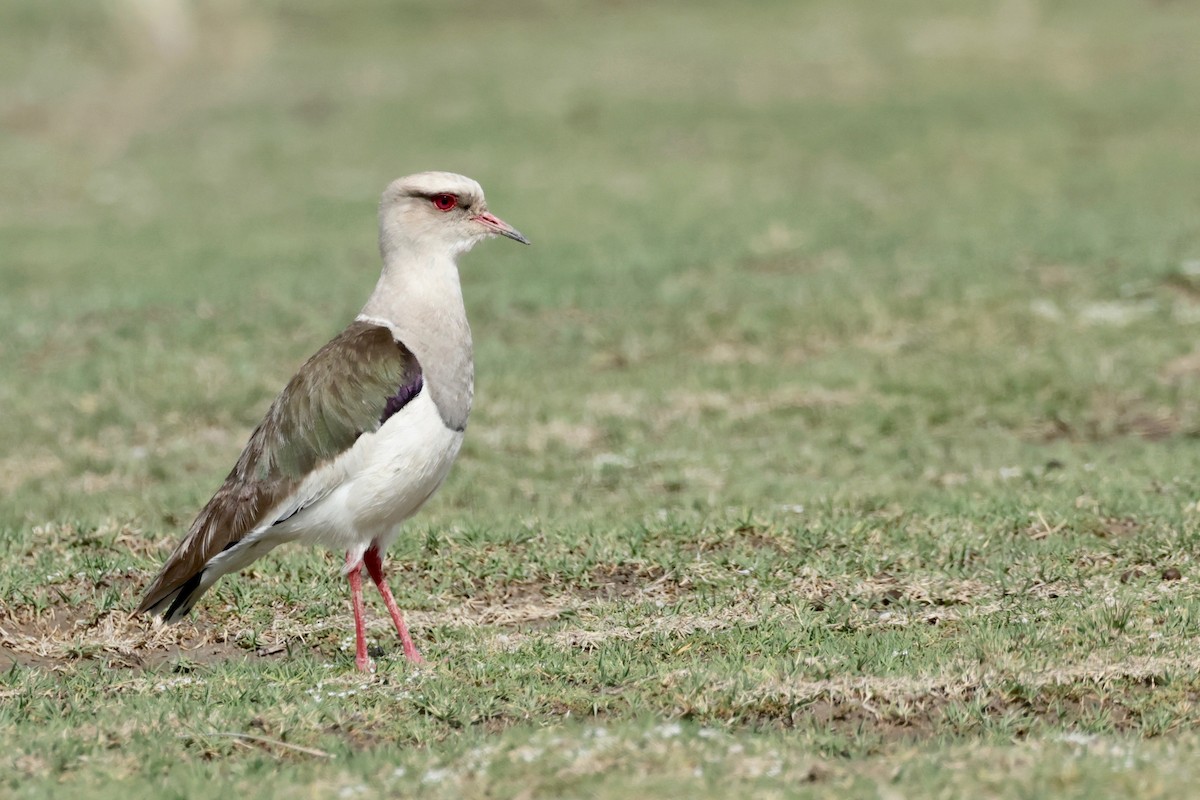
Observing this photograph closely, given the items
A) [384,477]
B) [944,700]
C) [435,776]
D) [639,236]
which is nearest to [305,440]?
[384,477]

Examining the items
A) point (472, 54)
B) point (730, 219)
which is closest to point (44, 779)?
point (730, 219)

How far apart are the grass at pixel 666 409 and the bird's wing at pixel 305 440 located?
0.52 metres

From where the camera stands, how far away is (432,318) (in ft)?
25.0

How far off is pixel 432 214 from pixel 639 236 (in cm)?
1109

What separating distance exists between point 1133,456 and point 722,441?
9.41ft

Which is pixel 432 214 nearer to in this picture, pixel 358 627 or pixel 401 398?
pixel 401 398

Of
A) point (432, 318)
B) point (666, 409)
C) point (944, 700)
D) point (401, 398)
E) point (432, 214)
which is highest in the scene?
point (432, 214)

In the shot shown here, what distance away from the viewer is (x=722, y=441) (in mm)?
12102

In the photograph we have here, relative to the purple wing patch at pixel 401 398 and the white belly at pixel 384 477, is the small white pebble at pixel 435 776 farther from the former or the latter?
the purple wing patch at pixel 401 398

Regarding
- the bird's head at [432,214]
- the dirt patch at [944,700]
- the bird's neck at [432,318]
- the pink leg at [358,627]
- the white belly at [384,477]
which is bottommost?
the dirt patch at [944,700]

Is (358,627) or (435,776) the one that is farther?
(358,627)

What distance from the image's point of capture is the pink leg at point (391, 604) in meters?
7.32

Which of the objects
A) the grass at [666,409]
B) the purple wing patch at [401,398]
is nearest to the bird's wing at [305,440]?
the purple wing patch at [401,398]

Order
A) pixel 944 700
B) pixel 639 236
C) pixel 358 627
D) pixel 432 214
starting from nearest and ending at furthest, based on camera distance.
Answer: pixel 944 700
pixel 358 627
pixel 432 214
pixel 639 236
